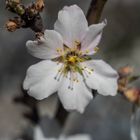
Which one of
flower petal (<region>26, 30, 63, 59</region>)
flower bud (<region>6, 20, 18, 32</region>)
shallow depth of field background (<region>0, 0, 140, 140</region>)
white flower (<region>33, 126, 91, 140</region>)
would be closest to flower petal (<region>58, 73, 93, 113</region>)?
flower petal (<region>26, 30, 63, 59</region>)

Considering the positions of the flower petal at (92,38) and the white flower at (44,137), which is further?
the white flower at (44,137)

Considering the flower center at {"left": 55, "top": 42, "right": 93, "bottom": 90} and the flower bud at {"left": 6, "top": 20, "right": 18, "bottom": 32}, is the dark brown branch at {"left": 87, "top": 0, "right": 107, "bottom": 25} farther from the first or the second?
the flower bud at {"left": 6, "top": 20, "right": 18, "bottom": 32}

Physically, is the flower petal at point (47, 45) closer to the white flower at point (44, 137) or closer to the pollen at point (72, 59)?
the pollen at point (72, 59)

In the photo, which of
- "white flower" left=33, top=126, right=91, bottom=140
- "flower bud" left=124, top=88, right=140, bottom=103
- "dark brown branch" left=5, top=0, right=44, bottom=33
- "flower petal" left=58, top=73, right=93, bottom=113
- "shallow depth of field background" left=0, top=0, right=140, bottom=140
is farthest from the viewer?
"shallow depth of field background" left=0, top=0, right=140, bottom=140

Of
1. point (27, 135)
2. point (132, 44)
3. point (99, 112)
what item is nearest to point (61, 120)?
point (27, 135)

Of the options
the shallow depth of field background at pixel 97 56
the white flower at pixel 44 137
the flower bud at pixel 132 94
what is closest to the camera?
the flower bud at pixel 132 94

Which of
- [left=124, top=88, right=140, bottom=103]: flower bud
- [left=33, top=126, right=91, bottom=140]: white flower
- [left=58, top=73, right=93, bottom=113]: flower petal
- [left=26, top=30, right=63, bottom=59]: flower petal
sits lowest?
[left=33, top=126, right=91, bottom=140]: white flower

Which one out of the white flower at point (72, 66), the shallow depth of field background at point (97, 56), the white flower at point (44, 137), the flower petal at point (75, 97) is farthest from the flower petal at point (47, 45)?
the shallow depth of field background at point (97, 56)

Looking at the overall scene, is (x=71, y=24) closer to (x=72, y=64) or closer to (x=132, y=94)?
(x=72, y=64)
